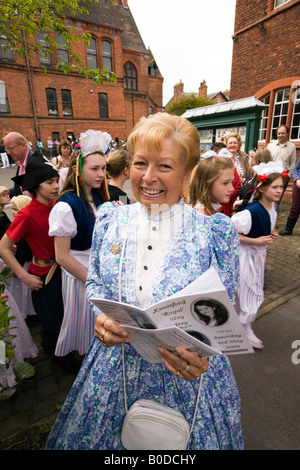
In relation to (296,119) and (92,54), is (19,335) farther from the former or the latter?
(92,54)

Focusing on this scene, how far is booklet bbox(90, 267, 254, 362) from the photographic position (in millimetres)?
884

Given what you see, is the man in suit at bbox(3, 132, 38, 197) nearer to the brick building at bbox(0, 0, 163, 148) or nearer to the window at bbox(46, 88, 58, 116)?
the brick building at bbox(0, 0, 163, 148)

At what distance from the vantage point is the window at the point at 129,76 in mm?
27641

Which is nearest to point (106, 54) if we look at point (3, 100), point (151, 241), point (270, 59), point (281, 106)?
point (3, 100)

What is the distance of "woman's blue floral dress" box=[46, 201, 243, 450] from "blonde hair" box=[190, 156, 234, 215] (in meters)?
1.21

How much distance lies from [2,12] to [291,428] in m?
→ 5.97

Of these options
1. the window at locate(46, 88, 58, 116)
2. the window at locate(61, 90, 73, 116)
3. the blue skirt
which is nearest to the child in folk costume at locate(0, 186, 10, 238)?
the blue skirt

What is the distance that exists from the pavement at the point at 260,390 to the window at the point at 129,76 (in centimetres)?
3021

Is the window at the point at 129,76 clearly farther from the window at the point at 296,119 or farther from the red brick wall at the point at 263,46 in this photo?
the window at the point at 296,119

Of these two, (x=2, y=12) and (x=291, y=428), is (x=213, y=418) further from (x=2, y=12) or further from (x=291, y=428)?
(x=2, y=12)

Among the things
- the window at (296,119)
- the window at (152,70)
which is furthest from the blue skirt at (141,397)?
the window at (152,70)

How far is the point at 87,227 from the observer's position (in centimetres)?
214

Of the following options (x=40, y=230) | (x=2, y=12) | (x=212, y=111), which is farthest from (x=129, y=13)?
(x=40, y=230)
